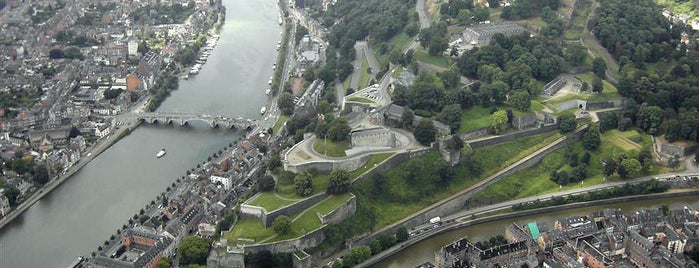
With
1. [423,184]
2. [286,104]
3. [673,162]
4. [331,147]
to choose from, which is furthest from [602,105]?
[286,104]

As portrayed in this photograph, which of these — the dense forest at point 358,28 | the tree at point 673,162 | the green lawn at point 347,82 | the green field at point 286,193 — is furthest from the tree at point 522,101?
the dense forest at point 358,28

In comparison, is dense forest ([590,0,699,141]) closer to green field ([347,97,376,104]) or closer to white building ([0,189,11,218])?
green field ([347,97,376,104])

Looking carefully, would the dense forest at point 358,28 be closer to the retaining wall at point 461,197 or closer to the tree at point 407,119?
the tree at point 407,119

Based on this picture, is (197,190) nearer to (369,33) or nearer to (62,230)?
(62,230)

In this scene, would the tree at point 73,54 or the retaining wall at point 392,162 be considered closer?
the retaining wall at point 392,162

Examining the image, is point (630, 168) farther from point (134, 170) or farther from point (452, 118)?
point (134, 170)

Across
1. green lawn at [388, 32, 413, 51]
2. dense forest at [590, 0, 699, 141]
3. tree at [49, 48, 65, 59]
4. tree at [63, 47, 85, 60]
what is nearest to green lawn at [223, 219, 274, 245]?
dense forest at [590, 0, 699, 141]
